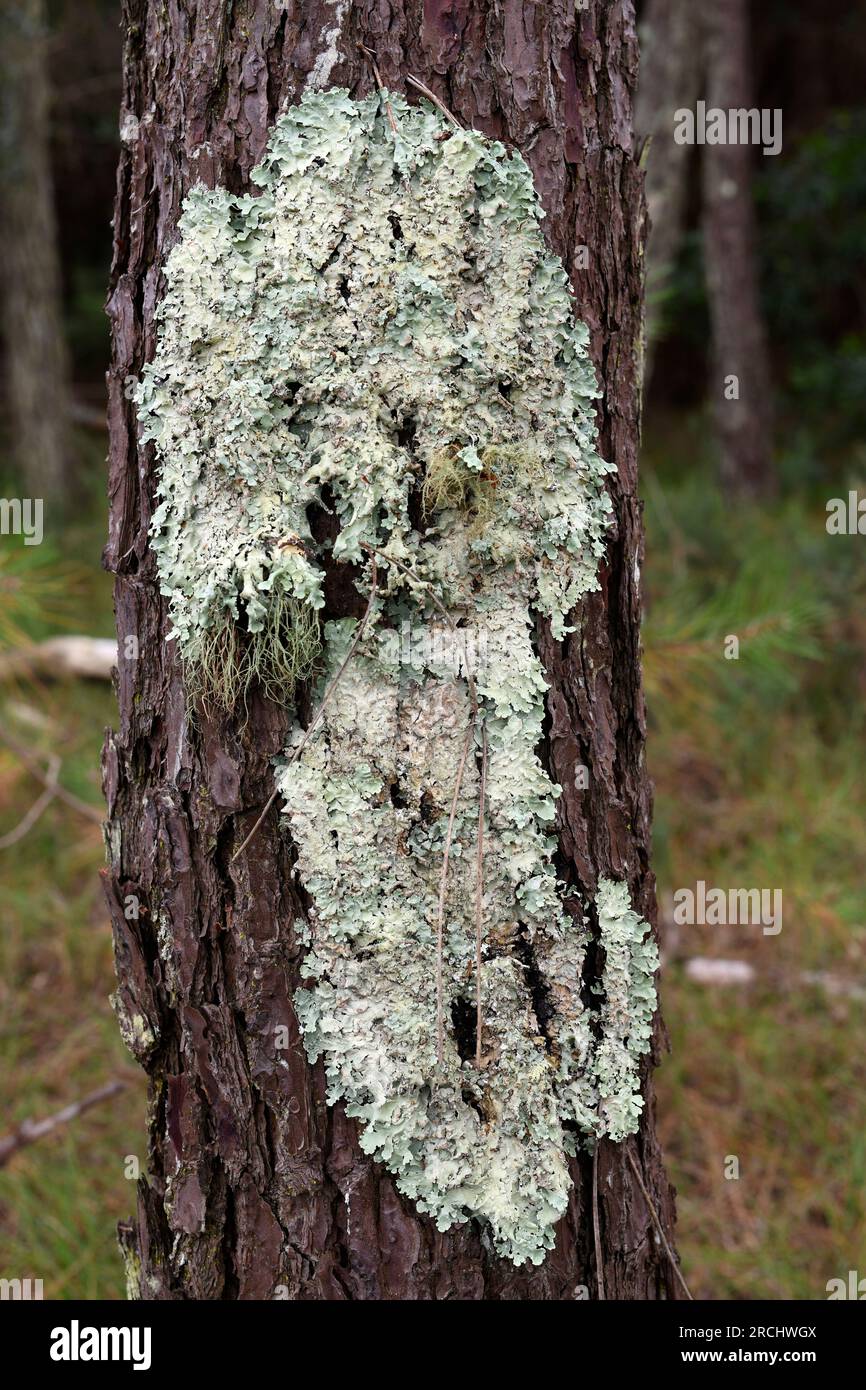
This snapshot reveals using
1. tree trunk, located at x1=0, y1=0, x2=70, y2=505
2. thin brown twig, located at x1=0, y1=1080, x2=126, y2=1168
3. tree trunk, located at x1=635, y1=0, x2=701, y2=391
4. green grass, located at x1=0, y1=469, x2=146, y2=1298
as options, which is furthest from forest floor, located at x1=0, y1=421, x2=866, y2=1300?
tree trunk, located at x1=0, y1=0, x2=70, y2=505

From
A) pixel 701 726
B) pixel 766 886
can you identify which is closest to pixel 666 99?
pixel 701 726

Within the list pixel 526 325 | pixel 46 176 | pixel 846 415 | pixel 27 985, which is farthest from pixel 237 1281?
pixel 846 415

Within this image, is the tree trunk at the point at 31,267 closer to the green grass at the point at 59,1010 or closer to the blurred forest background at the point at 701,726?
the blurred forest background at the point at 701,726

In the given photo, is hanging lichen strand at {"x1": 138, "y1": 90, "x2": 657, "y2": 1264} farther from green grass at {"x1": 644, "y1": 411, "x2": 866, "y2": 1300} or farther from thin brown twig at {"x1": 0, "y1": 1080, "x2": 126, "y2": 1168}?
green grass at {"x1": 644, "y1": 411, "x2": 866, "y2": 1300}

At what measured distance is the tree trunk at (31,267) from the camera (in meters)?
5.64

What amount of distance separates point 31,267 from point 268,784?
6008 mm

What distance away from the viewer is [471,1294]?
106cm

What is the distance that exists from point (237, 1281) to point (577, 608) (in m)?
0.77

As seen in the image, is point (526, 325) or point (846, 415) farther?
point (846, 415)

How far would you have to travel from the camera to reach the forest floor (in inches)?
85.9

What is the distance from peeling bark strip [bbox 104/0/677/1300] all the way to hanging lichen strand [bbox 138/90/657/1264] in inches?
1.2

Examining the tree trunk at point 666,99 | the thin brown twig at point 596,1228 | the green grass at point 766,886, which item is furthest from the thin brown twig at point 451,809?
the tree trunk at point 666,99

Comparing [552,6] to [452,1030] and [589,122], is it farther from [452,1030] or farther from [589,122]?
[452,1030]

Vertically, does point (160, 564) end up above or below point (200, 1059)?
above
